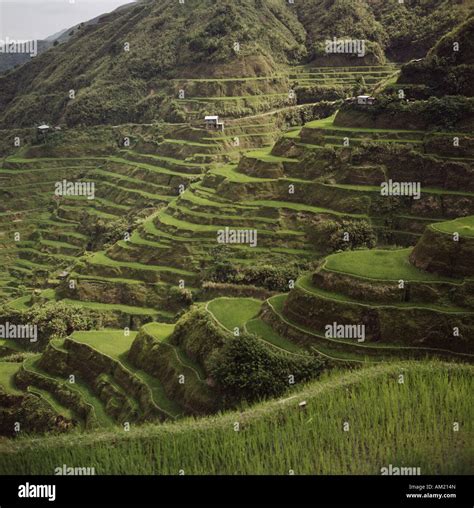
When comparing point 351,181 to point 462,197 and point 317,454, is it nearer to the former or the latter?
point 462,197

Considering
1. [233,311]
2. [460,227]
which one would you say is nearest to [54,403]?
[233,311]

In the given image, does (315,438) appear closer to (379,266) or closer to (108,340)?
(379,266)

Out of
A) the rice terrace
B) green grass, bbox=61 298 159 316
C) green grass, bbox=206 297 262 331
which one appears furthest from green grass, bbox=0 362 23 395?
green grass, bbox=206 297 262 331

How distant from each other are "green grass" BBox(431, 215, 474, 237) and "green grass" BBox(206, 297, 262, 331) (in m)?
8.88

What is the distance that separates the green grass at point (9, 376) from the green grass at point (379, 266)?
16673 mm

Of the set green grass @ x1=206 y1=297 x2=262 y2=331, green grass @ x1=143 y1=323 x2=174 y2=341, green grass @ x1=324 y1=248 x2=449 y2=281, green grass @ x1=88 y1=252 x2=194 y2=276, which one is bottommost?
green grass @ x1=143 y1=323 x2=174 y2=341

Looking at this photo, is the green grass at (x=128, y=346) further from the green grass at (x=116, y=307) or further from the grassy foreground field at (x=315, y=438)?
the grassy foreground field at (x=315, y=438)

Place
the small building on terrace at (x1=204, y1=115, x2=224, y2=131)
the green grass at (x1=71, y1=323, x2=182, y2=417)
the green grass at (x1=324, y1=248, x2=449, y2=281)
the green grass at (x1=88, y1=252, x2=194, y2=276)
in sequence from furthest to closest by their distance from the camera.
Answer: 1. the small building on terrace at (x1=204, y1=115, x2=224, y2=131)
2. the green grass at (x1=88, y1=252, x2=194, y2=276)
3. the green grass at (x1=71, y1=323, x2=182, y2=417)
4. the green grass at (x1=324, y1=248, x2=449, y2=281)

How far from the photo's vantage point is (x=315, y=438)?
20.9m

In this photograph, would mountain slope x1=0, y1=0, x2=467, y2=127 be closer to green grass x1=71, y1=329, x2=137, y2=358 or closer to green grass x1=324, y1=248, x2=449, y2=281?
green grass x1=71, y1=329, x2=137, y2=358

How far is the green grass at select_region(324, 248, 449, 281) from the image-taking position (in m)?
30.2

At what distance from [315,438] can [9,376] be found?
73.0 ft

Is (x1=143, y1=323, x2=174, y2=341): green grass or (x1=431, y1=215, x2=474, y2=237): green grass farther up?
(x1=431, y1=215, x2=474, y2=237): green grass

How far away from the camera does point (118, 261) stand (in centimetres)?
4931
